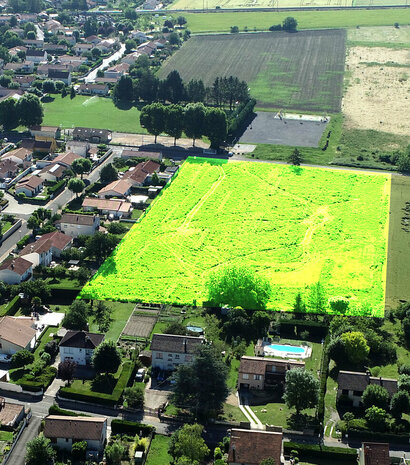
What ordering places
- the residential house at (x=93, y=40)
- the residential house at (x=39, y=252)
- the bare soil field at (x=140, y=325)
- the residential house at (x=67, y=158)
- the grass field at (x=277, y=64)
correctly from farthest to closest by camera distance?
the residential house at (x=93, y=40), the grass field at (x=277, y=64), the residential house at (x=67, y=158), the residential house at (x=39, y=252), the bare soil field at (x=140, y=325)

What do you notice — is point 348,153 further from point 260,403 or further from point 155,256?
point 260,403

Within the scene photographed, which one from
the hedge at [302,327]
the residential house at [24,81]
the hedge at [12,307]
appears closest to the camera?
the hedge at [302,327]

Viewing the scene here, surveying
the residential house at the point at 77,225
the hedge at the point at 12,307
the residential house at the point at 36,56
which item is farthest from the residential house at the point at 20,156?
the residential house at the point at 36,56

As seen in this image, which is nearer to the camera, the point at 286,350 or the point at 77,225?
the point at 286,350

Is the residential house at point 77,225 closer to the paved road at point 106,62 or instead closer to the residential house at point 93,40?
the paved road at point 106,62

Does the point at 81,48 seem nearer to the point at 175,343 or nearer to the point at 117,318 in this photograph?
the point at 117,318

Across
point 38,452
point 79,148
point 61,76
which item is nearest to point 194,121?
point 79,148
